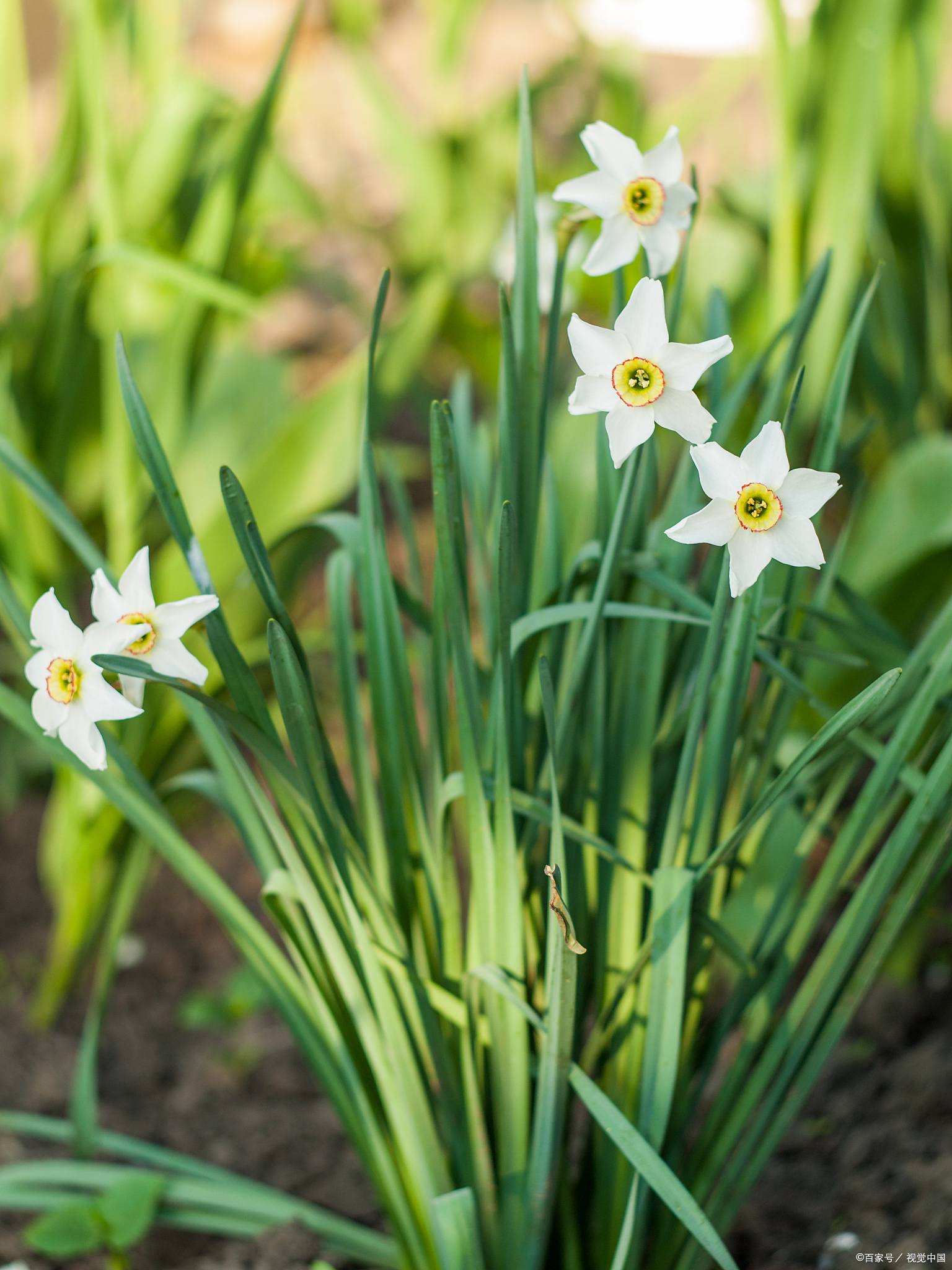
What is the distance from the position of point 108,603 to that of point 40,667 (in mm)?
46

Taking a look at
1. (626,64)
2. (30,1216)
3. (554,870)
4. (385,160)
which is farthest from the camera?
(385,160)

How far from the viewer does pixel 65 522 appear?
591 mm

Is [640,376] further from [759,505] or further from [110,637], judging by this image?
[110,637]

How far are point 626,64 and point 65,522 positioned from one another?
4.73ft

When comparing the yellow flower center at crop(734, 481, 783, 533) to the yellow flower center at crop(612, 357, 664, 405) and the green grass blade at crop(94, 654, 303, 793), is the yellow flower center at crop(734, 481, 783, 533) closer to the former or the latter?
the yellow flower center at crop(612, 357, 664, 405)

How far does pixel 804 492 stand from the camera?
42 cm

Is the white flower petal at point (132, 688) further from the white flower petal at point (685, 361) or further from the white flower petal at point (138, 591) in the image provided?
the white flower petal at point (685, 361)

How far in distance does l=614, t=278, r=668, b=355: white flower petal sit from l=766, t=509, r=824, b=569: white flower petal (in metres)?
0.08

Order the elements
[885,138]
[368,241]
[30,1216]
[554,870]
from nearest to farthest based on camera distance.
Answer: [554,870]
[30,1216]
[885,138]
[368,241]

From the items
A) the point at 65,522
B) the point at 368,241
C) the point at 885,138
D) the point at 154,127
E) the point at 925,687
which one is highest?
the point at 368,241

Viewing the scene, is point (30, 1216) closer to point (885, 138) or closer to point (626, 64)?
point (885, 138)

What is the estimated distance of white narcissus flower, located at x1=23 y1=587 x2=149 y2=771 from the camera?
44 centimetres

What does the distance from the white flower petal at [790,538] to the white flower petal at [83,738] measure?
0.95ft

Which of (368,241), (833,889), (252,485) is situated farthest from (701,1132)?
(368,241)
